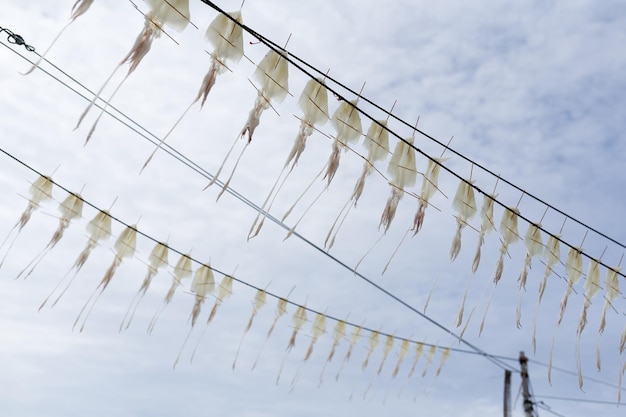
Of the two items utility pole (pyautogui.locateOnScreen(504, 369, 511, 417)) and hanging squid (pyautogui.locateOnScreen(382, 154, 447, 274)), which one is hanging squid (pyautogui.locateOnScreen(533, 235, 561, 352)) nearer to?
hanging squid (pyautogui.locateOnScreen(382, 154, 447, 274))

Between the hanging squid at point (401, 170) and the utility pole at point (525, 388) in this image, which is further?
the utility pole at point (525, 388)

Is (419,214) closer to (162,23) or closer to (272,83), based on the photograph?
(272,83)

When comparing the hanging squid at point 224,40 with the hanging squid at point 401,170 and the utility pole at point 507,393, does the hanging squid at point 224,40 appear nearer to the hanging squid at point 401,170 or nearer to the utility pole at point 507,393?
the hanging squid at point 401,170

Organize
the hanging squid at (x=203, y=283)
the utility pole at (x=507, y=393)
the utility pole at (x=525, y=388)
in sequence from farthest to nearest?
the utility pole at (x=525, y=388)
the utility pole at (x=507, y=393)
the hanging squid at (x=203, y=283)

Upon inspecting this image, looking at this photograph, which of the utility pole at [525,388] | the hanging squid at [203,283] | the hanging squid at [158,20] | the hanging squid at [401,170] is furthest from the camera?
the utility pole at [525,388]

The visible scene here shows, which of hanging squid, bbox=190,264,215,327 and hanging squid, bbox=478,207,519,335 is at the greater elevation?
hanging squid, bbox=478,207,519,335

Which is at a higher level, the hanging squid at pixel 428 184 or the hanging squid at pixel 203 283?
the hanging squid at pixel 428 184

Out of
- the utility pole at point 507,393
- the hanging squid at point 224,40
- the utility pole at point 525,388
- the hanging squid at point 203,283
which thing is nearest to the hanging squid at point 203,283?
the hanging squid at point 203,283

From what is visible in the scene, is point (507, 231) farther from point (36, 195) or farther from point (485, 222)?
point (36, 195)

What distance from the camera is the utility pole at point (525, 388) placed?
16.9m

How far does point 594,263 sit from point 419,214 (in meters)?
3.61

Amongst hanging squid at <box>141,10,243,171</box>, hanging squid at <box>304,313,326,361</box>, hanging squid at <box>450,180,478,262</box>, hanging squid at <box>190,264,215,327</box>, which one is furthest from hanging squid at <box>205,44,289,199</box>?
hanging squid at <box>304,313,326,361</box>

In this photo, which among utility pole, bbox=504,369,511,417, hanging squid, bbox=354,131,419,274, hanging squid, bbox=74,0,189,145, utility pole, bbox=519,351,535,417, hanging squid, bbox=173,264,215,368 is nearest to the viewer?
hanging squid, bbox=74,0,189,145

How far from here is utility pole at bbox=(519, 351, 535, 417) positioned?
16922 millimetres
